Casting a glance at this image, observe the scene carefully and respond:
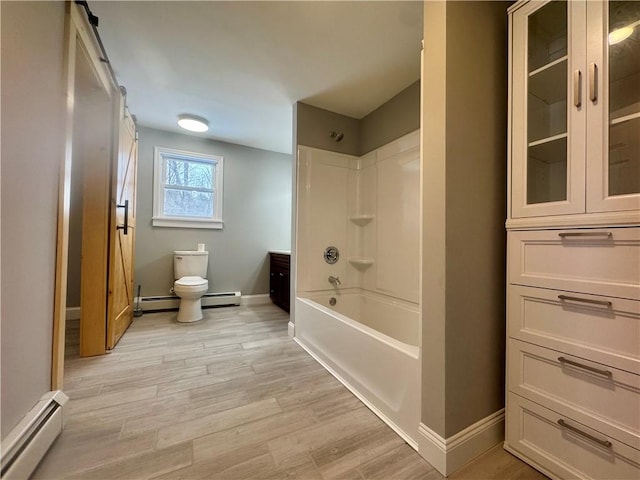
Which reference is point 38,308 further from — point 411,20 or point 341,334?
point 411,20

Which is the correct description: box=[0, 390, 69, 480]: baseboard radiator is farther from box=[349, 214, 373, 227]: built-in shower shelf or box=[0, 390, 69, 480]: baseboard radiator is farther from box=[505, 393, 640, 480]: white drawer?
box=[349, 214, 373, 227]: built-in shower shelf

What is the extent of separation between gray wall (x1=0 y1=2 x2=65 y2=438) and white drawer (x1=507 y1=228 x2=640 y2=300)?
80.5 inches

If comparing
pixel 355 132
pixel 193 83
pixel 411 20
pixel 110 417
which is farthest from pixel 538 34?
pixel 110 417

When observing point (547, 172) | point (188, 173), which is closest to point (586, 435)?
point (547, 172)

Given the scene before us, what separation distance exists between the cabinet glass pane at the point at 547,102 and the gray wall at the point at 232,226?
3279 millimetres

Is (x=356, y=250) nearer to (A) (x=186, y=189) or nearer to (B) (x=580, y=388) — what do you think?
(B) (x=580, y=388)

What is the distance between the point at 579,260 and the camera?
0.97 metres

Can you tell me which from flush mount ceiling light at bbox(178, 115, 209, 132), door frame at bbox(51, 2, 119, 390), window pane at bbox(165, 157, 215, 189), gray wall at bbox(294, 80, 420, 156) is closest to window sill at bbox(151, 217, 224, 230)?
window pane at bbox(165, 157, 215, 189)

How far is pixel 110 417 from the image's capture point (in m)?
1.32

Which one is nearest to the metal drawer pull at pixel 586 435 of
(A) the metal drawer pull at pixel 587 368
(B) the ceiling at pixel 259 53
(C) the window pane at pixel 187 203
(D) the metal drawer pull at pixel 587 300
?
(A) the metal drawer pull at pixel 587 368

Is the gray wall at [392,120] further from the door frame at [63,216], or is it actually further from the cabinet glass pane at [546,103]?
the door frame at [63,216]

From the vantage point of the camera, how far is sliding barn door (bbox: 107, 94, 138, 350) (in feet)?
6.81

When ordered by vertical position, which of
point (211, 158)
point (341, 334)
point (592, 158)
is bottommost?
point (341, 334)

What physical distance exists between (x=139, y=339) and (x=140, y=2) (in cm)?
257
